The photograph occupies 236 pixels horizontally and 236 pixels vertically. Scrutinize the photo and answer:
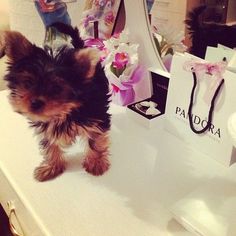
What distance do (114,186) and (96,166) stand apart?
0.06 metres

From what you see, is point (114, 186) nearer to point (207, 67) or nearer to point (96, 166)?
point (96, 166)

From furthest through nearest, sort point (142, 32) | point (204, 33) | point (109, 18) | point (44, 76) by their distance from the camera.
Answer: point (109, 18) < point (142, 32) < point (204, 33) < point (44, 76)

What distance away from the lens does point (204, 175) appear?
1.99ft

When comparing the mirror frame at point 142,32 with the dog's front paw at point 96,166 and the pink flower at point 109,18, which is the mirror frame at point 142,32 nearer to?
the pink flower at point 109,18

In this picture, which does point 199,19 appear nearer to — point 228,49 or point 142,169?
point 228,49

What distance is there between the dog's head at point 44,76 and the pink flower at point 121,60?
0.29 m

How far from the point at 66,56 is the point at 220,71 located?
11.0 inches

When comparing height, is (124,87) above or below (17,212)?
above

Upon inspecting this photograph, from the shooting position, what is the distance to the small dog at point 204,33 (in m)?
0.64

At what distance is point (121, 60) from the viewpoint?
2.54 feet

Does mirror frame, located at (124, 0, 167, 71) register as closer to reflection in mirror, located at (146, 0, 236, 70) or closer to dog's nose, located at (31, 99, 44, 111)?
reflection in mirror, located at (146, 0, 236, 70)

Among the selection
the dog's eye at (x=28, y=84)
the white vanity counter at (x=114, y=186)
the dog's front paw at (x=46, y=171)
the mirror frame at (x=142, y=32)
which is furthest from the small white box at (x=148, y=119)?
the dog's eye at (x=28, y=84)

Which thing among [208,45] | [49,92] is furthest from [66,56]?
[208,45]

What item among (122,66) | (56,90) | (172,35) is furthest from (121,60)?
(56,90)
